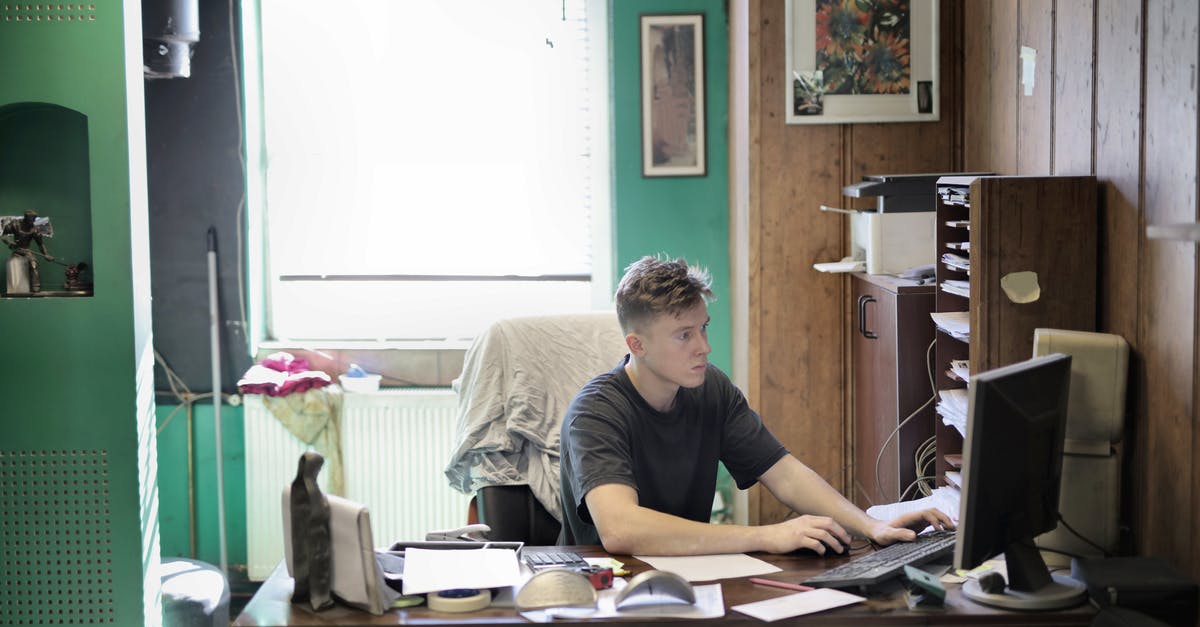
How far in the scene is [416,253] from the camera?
186 inches

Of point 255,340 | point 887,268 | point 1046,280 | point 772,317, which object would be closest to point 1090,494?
point 1046,280

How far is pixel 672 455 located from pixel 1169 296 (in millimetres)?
1084

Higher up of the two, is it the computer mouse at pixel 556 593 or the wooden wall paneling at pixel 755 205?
the wooden wall paneling at pixel 755 205

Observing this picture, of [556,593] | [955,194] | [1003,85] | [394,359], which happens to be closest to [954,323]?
[955,194]

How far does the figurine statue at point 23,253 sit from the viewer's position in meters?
3.64

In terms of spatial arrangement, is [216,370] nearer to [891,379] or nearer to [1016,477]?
[891,379]

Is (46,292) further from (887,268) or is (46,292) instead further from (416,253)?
(887,268)

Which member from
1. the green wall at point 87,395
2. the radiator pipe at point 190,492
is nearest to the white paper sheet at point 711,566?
the green wall at point 87,395

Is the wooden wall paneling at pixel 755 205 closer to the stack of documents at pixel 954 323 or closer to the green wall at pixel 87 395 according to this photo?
the stack of documents at pixel 954 323

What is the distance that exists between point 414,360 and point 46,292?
1.39 m

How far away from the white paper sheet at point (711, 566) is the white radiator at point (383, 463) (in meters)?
2.27

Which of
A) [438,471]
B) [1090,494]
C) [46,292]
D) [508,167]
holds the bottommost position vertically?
[438,471]

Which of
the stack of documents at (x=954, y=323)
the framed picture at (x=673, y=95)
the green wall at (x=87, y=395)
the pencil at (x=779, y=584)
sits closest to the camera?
the pencil at (x=779, y=584)

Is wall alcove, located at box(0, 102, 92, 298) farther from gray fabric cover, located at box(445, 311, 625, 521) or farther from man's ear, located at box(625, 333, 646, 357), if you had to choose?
man's ear, located at box(625, 333, 646, 357)
